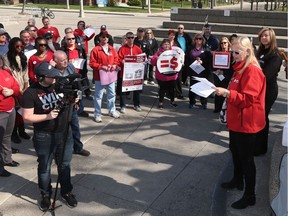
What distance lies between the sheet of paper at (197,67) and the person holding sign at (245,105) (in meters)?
3.71

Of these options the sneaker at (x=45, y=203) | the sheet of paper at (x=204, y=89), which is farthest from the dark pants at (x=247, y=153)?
the sneaker at (x=45, y=203)

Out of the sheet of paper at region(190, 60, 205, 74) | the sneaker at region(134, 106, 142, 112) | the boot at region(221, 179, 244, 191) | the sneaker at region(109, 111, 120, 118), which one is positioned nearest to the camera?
the boot at region(221, 179, 244, 191)

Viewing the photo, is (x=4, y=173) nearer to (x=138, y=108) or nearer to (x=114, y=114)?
(x=114, y=114)

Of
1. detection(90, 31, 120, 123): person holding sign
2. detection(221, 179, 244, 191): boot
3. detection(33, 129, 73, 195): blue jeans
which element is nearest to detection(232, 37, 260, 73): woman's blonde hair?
detection(221, 179, 244, 191): boot

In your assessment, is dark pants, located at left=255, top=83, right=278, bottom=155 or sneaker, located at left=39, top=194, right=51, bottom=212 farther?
dark pants, located at left=255, top=83, right=278, bottom=155

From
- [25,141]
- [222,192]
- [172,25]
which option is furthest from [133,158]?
[172,25]

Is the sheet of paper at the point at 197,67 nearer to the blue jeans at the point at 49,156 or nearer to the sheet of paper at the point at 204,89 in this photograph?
the sheet of paper at the point at 204,89

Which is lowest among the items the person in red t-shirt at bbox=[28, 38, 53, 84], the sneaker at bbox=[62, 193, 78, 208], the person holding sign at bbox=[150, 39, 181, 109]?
the sneaker at bbox=[62, 193, 78, 208]

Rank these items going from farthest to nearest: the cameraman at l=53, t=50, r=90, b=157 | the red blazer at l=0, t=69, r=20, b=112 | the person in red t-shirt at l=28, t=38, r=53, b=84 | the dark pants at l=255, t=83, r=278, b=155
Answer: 1. the person in red t-shirt at l=28, t=38, r=53, b=84
2. the dark pants at l=255, t=83, r=278, b=155
3. the red blazer at l=0, t=69, r=20, b=112
4. the cameraman at l=53, t=50, r=90, b=157

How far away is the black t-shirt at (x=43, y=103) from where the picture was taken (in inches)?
149

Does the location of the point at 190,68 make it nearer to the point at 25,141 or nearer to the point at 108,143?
the point at 108,143

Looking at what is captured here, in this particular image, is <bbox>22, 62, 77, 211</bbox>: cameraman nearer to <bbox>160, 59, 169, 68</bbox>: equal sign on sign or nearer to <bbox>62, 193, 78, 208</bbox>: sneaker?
<bbox>62, 193, 78, 208</bbox>: sneaker

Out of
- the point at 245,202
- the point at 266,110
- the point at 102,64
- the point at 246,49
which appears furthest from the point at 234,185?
the point at 102,64

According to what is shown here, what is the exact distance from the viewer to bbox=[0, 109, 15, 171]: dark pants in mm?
4891
